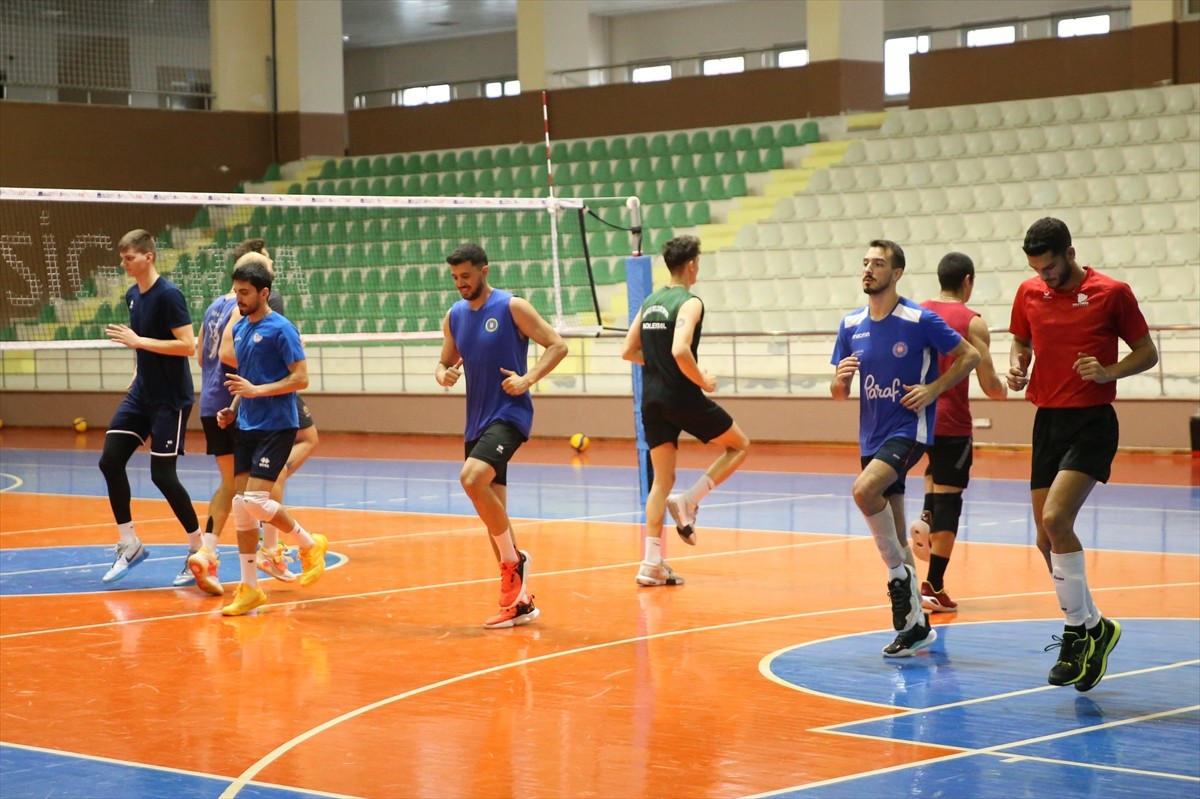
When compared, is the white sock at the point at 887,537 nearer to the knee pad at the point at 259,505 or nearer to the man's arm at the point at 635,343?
the man's arm at the point at 635,343

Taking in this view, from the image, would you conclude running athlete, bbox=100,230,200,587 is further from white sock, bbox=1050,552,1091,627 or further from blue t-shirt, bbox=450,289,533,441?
white sock, bbox=1050,552,1091,627

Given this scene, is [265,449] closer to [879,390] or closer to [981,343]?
[879,390]

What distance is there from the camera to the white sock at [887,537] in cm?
699

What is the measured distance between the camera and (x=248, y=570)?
833 cm

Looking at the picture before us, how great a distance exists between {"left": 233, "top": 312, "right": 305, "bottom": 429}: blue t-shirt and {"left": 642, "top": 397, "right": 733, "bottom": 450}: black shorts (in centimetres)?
211

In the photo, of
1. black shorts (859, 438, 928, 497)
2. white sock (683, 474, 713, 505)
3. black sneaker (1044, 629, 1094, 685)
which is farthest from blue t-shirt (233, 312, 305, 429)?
black sneaker (1044, 629, 1094, 685)

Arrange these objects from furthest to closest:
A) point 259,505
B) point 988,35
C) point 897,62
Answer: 1. point 897,62
2. point 988,35
3. point 259,505

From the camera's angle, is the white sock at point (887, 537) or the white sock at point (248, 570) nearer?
the white sock at point (887, 537)

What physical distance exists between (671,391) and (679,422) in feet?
0.68

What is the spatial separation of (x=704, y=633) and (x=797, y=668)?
90 cm

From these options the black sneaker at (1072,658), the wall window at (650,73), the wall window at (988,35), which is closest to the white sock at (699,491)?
the black sneaker at (1072,658)

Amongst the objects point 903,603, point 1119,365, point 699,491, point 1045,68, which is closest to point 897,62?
point 1045,68

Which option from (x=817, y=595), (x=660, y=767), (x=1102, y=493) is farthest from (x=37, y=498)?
(x=660, y=767)

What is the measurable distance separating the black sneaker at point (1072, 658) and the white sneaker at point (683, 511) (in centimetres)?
317
